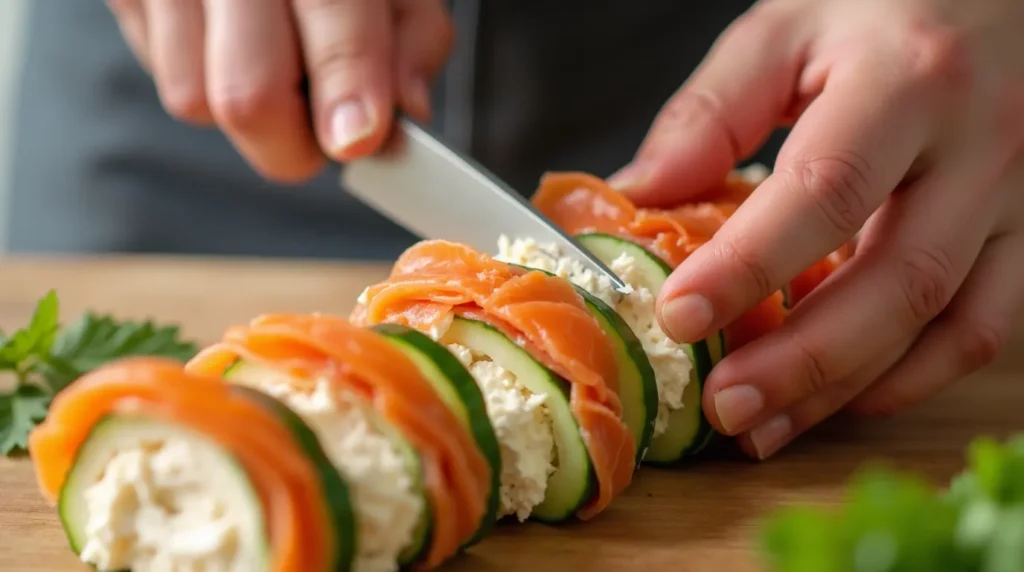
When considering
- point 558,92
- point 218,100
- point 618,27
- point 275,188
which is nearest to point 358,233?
point 275,188

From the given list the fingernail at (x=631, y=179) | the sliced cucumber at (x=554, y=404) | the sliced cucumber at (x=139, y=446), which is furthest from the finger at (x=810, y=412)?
the sliced cucumber at (x=139, y=446)

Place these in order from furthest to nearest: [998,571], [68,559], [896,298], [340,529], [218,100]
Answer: [218,100] < [896,298] < [68,559] < [340,529] < [998,571]

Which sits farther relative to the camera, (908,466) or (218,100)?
(218,100)

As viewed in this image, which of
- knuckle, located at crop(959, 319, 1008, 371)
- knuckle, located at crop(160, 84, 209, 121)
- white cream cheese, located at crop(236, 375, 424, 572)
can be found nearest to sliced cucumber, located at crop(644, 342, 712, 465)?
knuckle, located at crop(959, 319, 1008, 371)

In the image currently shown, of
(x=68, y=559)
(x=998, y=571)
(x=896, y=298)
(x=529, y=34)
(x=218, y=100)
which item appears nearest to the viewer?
(x=998, y=571)

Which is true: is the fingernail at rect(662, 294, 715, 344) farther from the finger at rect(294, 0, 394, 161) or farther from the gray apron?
the gray apron

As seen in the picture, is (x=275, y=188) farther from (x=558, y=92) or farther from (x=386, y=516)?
(x=386, y=516)
